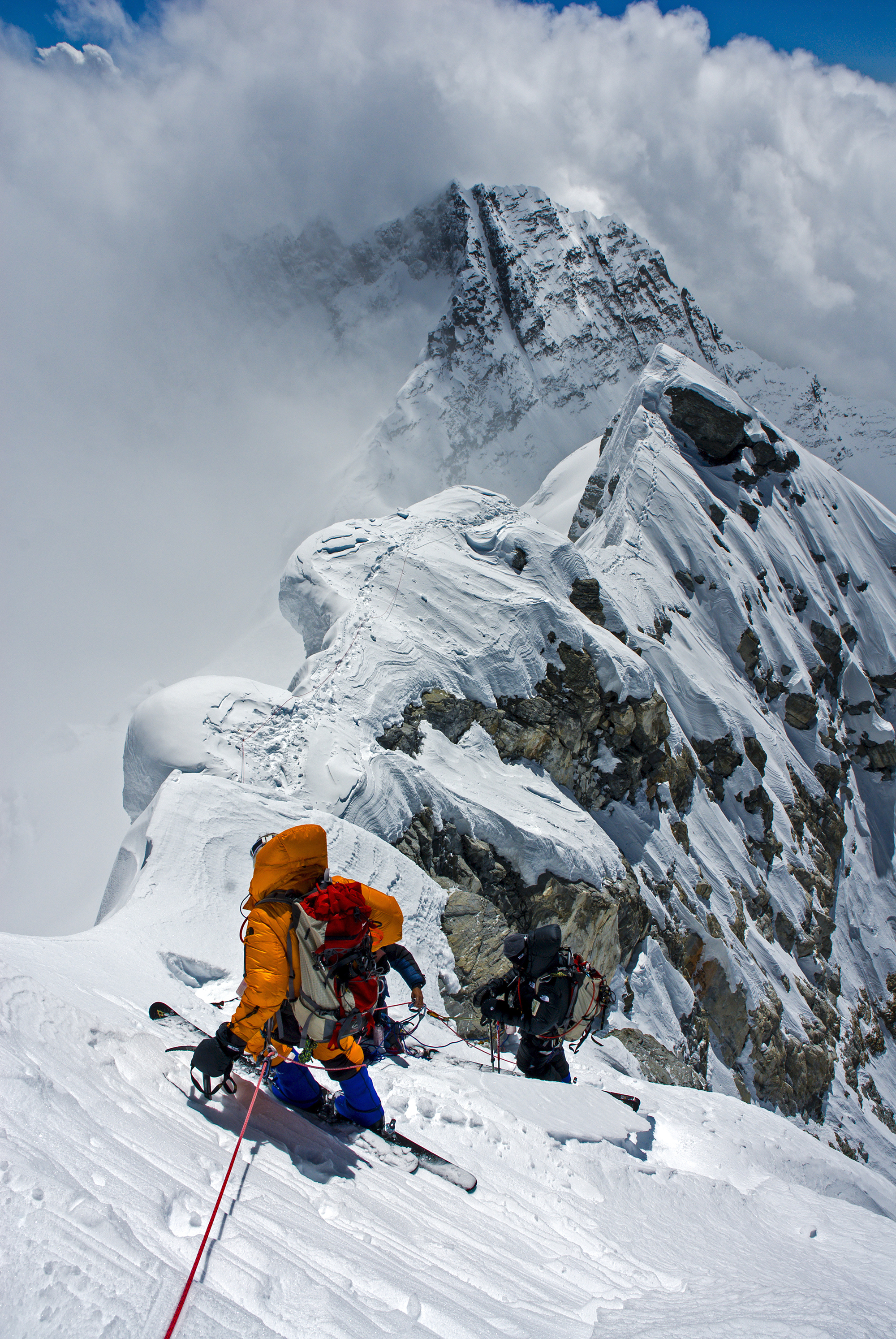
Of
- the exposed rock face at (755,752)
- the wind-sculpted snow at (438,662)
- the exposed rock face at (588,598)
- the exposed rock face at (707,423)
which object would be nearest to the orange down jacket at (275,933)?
the wind-sculpted snow at (438,662)

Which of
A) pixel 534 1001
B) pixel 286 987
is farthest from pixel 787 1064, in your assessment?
pixel 286 987

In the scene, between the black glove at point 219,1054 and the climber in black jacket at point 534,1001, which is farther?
the climber in black jacket at point 534,1001

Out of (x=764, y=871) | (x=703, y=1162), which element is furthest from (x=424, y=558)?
(x=764, y=871)

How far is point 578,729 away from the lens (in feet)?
45.9

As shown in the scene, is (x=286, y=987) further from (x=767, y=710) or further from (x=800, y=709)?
(x=800, y=709)

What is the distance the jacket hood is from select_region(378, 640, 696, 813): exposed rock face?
308 inches

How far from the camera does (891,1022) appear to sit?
23469 millimetres

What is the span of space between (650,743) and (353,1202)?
13559 mm

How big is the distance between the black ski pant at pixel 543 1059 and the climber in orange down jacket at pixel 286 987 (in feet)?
8.59

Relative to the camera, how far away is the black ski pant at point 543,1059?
577 cm

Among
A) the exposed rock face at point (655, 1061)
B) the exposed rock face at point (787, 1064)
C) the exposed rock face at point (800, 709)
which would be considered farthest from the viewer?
the exposed rock face at point (800, 709)

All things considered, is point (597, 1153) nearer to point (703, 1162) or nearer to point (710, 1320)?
point (703, 1162)

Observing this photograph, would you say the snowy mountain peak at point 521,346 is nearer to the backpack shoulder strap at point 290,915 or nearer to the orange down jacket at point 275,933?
the orange down jacket at point 275,933

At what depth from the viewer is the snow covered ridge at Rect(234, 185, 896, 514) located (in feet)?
232
